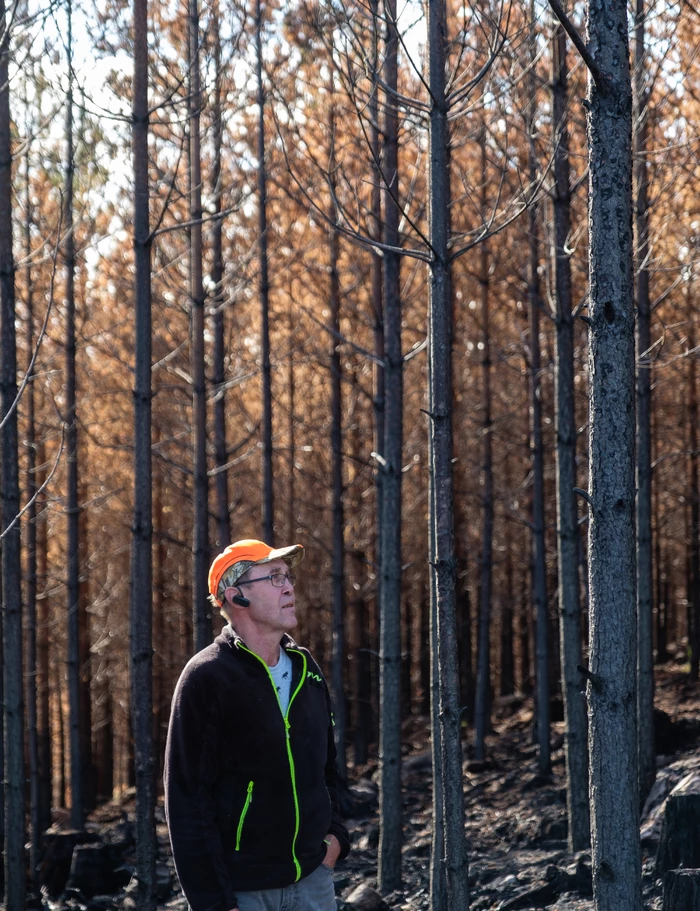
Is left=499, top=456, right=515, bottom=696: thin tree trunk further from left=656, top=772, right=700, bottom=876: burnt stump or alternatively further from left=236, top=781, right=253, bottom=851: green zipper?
left=236, top=781, right=253, bottom=851: green zipper

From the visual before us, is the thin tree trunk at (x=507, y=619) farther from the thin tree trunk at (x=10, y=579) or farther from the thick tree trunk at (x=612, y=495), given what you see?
the thick tree trunk at (x=612, y=495)

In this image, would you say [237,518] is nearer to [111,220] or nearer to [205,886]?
[111,220]

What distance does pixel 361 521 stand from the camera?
18.1 m

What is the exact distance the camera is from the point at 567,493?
841 centimetres

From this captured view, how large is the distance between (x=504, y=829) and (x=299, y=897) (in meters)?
7.49

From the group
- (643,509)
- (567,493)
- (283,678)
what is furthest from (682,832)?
Result: (643,509)

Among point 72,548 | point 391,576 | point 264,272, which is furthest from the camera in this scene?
point 72,548

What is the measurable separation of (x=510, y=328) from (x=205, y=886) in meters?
15.5

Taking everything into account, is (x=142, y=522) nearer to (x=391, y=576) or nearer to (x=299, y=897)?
(x=391, y=576)

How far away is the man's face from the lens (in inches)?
142

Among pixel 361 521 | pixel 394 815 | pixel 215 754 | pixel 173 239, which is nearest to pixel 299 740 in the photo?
pixel 215 754

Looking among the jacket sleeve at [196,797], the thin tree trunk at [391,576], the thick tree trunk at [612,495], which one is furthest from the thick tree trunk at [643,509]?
the jacket sleeve at [196,797]

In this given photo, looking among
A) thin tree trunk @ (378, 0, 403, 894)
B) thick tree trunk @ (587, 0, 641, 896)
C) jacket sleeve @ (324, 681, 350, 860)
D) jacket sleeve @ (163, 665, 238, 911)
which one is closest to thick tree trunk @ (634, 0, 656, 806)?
thin tree trunk @ (378, 0, 403, 894)

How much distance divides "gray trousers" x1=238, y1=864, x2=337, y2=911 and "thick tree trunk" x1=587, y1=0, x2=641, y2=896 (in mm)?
1069
